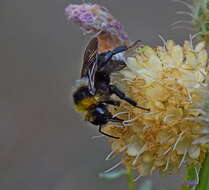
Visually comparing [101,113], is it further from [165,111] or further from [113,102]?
[165,111]

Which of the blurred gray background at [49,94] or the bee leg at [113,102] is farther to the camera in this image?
the blurred gray background at [49,94]

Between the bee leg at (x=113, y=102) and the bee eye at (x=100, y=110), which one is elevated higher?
the bee leg at (x=113, y=102)

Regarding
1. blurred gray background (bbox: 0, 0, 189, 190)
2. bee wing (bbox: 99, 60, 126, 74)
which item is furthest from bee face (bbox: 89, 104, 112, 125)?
blurred gray background (bbox: 0, 0, 189, 190)

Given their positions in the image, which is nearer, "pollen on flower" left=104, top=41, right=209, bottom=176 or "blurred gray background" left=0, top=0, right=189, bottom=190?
"pollen on flower" left=104, top=41, right=209, bottom=176

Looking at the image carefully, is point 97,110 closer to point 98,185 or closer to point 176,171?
point 176,171

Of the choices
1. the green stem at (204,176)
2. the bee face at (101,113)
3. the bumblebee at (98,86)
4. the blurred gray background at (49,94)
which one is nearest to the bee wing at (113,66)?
the bumblebee at (98,86)

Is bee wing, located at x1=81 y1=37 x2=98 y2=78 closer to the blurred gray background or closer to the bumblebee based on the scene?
the bumblebee

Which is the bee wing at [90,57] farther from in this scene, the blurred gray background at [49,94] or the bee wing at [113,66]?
the blurred gray background at [49,94]
